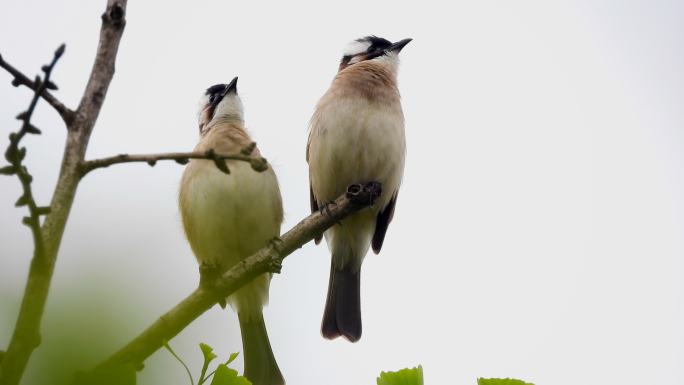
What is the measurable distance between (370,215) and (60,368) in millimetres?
6923

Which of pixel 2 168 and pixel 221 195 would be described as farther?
pixel 221 195

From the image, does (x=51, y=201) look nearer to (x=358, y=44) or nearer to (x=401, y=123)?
(x=401, y=123)

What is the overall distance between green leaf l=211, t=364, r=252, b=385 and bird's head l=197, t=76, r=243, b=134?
6.42 m

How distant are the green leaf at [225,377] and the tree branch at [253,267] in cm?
17

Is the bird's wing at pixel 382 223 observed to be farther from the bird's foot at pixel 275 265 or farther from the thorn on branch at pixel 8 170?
the thorn on branch at pixel 8 170

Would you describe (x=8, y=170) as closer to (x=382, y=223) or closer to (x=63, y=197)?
(x=63, y=197)

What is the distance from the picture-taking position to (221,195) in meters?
6.93

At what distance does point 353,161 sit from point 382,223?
0.98 meters

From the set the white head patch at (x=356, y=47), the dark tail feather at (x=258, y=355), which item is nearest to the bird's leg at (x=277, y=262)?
the dark tail feather at (x=258, y=355)

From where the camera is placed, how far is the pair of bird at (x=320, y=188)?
275 inches

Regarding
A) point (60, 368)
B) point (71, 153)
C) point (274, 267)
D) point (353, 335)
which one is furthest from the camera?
point (353, 335)

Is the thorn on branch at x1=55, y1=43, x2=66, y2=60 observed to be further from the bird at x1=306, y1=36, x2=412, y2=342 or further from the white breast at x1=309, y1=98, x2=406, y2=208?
the white breast at x1=309, y1=98, x2=406, y2=208

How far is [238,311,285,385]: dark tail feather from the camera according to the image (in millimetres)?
7012

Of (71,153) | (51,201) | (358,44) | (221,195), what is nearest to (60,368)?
(51,201)
